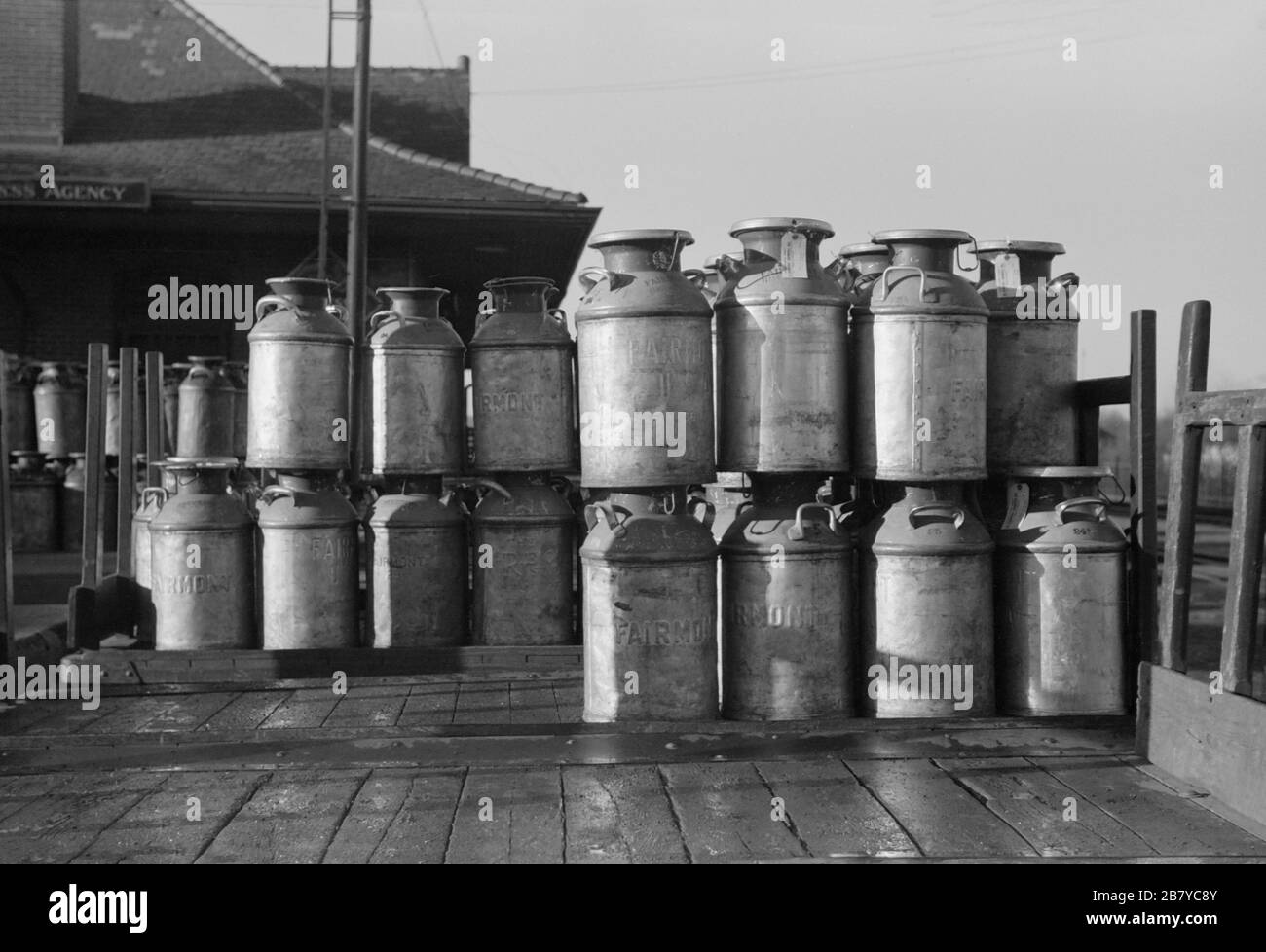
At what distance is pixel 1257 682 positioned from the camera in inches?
285

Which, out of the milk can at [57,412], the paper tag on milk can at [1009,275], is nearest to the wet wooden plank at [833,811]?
the paper tag on milk can at [1009,275]

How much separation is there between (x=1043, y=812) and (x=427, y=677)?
2977mm

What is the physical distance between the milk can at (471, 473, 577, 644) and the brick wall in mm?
10208

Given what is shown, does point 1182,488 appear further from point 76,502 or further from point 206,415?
point 76,502

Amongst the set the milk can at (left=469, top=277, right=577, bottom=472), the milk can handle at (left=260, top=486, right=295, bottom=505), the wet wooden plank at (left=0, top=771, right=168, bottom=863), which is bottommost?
the wet wooden plank at (left=0, top=771, right=168, bottom=863)

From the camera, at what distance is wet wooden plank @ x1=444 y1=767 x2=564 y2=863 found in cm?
316

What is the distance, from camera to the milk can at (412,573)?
20.1 ft

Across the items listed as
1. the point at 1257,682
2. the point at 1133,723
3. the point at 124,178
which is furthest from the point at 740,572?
the point at 124,178

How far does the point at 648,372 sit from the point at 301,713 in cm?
180

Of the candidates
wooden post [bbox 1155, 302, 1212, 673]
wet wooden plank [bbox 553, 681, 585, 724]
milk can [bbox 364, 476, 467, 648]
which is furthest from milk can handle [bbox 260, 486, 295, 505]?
wooden post [bbox 1155, 302, 1212, 673]

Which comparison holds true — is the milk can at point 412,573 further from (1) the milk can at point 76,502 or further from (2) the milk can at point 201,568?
(1) the milk can at point 76,502

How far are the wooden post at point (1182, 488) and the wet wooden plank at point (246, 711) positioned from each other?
3030 mm

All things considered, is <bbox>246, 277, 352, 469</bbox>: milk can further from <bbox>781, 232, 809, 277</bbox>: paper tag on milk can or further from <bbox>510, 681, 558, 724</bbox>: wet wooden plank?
<bbox>781, 232, 809, 277</bbox>: paper tag on milk can

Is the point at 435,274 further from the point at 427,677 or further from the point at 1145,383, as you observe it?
the point at 1145,383
